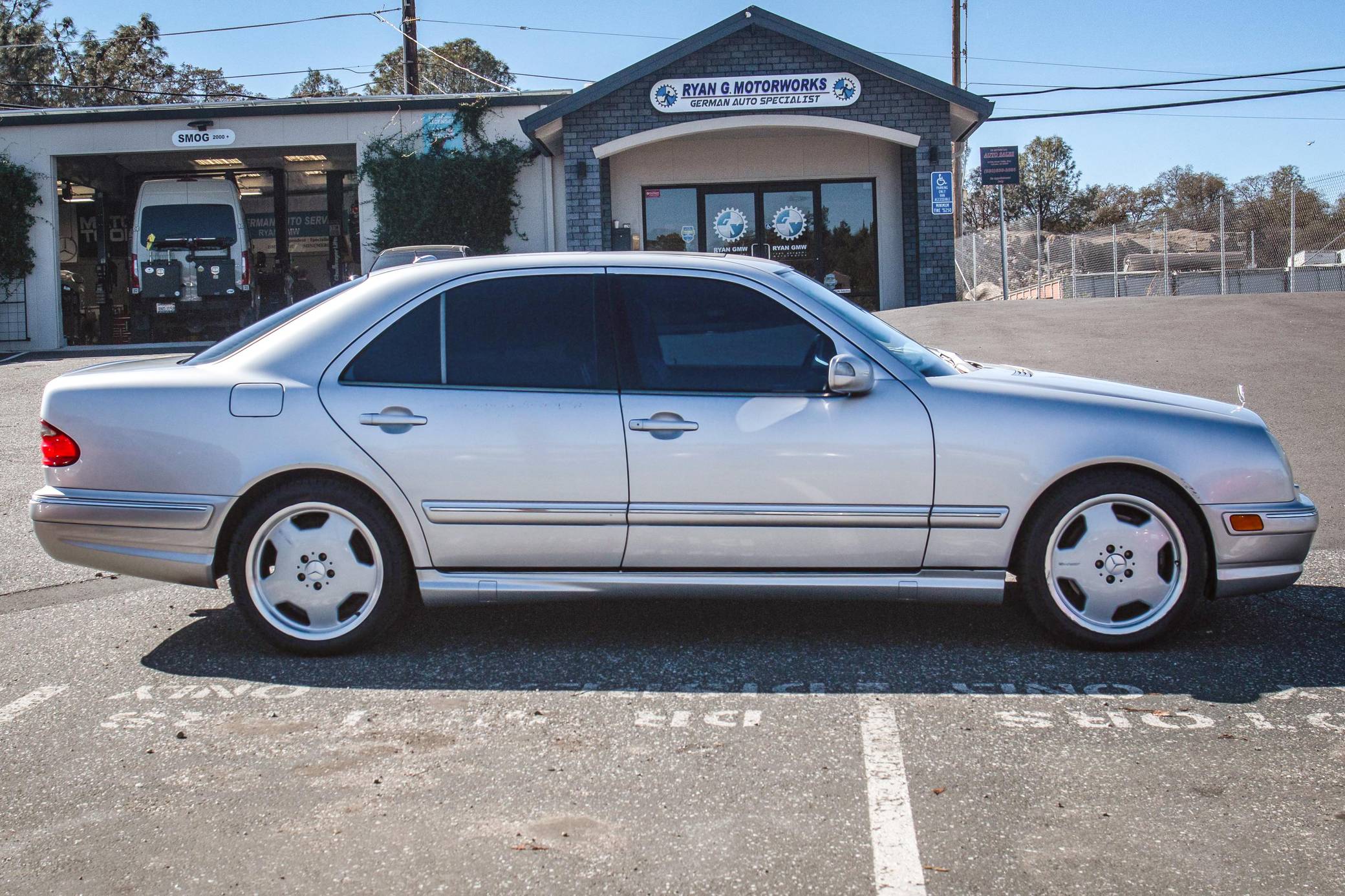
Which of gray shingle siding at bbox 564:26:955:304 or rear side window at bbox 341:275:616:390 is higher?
gray shingle siding at bbox 564:26:955:304

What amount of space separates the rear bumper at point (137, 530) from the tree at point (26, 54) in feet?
162

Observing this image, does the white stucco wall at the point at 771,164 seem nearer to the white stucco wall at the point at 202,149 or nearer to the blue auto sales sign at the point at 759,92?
the blue auto sales sign at the point at 759,92

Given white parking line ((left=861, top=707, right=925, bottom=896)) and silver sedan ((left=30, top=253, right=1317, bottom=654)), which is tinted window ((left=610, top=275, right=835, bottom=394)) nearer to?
silver sedan ((left=30, top=253, right=1317, bottom=654))

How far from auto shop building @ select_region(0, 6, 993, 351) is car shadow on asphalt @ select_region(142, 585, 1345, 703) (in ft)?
50.8

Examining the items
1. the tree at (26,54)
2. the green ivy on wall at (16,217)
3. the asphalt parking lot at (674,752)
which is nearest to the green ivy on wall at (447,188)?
the green ivy on wall at (16,217)

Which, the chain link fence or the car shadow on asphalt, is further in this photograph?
the chain link fence

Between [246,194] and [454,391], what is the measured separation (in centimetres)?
2450

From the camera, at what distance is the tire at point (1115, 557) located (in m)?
4.64

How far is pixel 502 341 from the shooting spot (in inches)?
192

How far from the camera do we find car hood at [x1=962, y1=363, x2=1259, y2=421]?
481 centimetres

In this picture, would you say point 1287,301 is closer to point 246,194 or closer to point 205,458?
point 205,458

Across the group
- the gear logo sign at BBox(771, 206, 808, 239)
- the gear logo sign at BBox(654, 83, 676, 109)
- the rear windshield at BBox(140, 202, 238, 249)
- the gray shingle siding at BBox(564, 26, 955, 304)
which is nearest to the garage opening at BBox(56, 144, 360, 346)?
the rear windshield at BBox(140, 202, 238, 249)

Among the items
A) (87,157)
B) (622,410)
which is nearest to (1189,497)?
(622,410)

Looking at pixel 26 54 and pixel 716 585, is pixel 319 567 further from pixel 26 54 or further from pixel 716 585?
pixel 26 54
